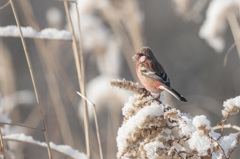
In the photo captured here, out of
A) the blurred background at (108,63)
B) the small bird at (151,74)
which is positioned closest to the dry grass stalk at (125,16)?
the blurred background at (108,63)

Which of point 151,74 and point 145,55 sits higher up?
point 145,55

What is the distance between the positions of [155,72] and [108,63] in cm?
109

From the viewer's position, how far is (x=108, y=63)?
290 centimetres

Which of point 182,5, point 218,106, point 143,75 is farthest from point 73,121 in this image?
point 143,75

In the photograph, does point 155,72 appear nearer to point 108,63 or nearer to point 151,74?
point 151,74

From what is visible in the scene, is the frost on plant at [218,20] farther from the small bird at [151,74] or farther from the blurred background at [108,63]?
the small bird at [151,74]

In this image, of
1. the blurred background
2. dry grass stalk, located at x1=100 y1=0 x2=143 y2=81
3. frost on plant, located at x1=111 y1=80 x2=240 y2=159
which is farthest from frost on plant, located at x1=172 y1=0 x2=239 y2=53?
frost on plant, located at x1=111 y1=80 x2=240 y2=159

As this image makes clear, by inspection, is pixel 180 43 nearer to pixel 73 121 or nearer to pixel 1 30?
pixel 73 121

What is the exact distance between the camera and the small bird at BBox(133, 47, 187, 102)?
1.71 metres

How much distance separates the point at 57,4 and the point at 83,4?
5292mm

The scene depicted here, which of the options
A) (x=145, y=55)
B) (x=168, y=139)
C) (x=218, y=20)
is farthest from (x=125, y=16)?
(x=168, y=139)

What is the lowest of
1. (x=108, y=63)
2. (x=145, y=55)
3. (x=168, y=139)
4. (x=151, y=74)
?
(x=168, y=139)

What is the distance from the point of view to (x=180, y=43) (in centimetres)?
743

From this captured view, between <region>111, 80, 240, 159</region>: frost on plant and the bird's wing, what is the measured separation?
69 centimetres
